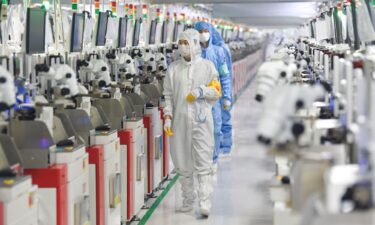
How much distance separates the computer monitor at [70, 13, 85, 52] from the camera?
684 cm

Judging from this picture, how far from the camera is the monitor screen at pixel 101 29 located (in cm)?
793

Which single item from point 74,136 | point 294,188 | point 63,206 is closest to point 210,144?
point 74,136

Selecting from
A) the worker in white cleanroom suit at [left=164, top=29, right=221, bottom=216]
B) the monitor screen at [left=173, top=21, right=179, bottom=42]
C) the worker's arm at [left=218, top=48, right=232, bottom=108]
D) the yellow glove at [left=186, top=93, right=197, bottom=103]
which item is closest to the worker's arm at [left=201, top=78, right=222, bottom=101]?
the worker in white cleanroom suit at [left=164, top=29, right=221, bottom=216]

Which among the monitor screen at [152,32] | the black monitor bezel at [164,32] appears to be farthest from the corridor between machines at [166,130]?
the black monitor bezel at [164,32]

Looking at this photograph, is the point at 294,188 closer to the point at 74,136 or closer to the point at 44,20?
the point at 74,136

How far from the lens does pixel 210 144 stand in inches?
301

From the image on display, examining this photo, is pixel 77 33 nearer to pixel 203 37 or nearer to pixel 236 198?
pixel 203 37

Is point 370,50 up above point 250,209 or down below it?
above

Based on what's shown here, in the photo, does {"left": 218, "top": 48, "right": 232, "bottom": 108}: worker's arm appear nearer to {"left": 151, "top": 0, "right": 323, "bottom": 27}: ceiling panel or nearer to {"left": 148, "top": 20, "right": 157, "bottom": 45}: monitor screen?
{"left": 148, "top": 20, "right": 157, "bottom": 45}: monitor screen

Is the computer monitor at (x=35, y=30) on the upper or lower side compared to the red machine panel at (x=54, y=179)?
upper

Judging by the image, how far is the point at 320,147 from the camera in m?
3.46

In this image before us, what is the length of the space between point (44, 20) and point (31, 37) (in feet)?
1.02

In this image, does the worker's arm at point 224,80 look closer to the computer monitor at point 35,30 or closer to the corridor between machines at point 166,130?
the corridor between machines at point 166,130

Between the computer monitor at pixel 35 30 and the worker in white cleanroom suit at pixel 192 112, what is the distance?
198 cm
